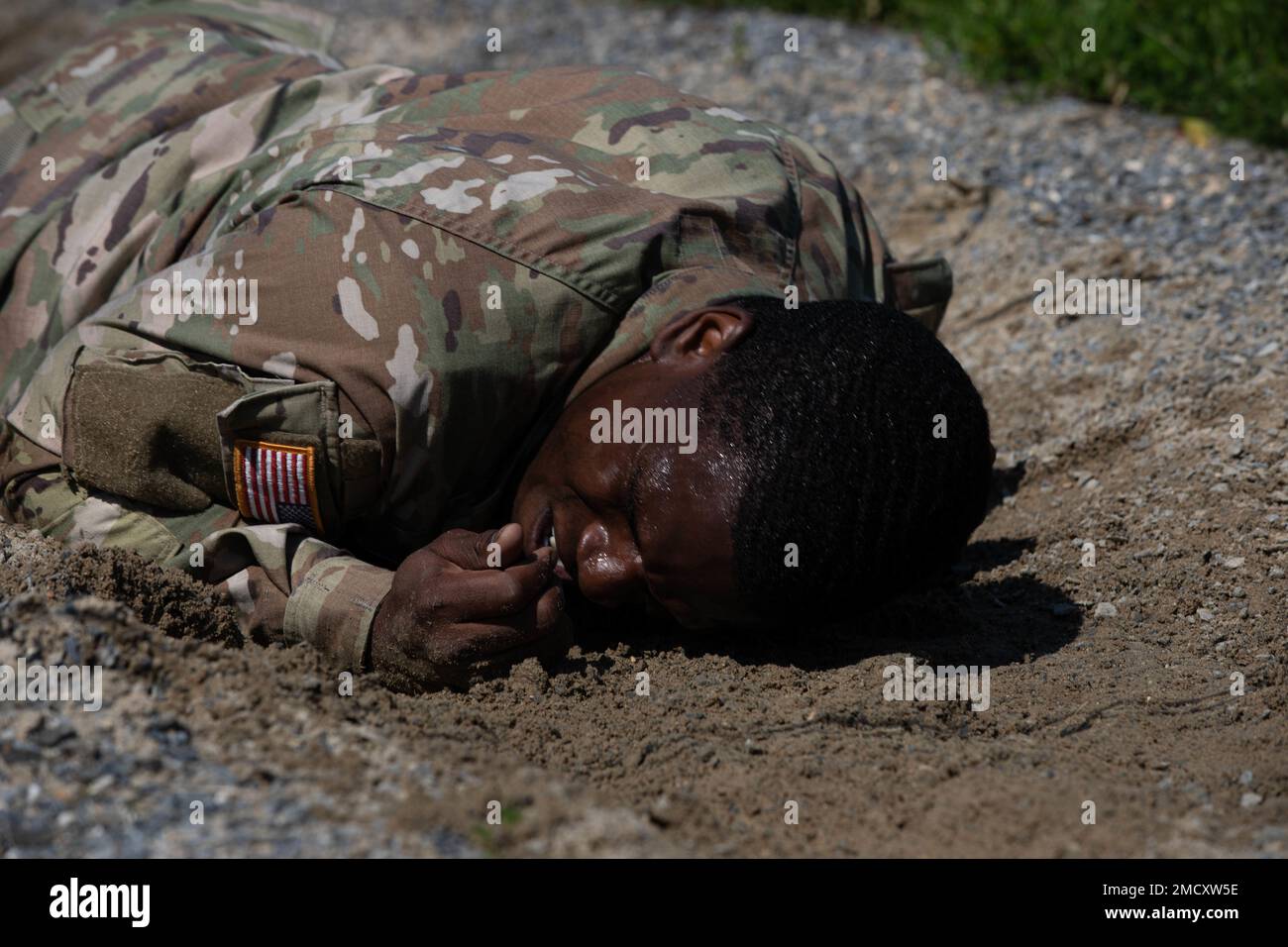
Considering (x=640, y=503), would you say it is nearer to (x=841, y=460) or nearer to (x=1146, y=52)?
(x=841, y=460)

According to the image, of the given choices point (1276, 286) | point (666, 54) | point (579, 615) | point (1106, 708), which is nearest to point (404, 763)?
point (579, 615)

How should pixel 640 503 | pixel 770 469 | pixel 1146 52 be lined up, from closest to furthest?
pixel 770 469
pixel 640 503
pixel 1146 52

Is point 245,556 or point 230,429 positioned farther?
point 245,556

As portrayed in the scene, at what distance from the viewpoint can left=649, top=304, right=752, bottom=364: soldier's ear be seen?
8.09ft

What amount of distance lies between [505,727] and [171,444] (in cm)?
81

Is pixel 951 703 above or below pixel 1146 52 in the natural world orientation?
below

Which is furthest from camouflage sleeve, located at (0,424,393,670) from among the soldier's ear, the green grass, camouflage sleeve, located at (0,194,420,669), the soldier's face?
the green grass

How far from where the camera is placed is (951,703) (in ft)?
7.86

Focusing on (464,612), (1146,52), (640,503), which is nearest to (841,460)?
(640,503)

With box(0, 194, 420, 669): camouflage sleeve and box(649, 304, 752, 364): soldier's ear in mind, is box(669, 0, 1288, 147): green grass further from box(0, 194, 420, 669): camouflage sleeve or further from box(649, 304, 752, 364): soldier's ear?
box(0, 194, 420, 669): camouflage sleeve

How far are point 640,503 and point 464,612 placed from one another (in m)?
0.37

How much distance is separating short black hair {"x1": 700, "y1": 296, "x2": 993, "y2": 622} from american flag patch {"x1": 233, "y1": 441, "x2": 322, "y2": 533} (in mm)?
744

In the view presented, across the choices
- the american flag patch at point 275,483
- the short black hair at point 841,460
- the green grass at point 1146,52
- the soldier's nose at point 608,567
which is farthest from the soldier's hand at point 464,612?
the green grass at point 1146,52
